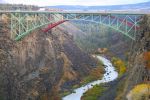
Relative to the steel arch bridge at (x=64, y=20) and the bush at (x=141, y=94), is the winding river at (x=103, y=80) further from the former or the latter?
the bush at (x=141, y=94)

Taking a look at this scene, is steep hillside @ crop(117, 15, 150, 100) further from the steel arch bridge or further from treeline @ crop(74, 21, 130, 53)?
treeline @ crop(74, 21, 130, 53)

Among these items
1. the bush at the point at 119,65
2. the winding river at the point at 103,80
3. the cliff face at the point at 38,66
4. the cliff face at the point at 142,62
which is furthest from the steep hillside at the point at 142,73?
the bush at the point at 119,65

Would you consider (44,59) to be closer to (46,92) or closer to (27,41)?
(27,41)

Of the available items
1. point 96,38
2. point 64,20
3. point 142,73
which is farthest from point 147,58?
point 96,38

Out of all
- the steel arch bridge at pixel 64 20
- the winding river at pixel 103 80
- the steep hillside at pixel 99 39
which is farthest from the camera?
the steep hillside at pixel 99 39

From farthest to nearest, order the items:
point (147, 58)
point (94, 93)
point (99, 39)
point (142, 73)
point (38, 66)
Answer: point (99, 39), point (38, 66), point (94, 93), point (147, 58), point (142, 73)

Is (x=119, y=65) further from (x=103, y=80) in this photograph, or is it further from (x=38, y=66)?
(x=38, y=66)

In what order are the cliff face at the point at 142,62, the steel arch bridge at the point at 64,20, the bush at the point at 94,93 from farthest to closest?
the bush at the point at 94,93
the steel arch bridge at the point at 64,20
the cliff face at the point at 142,62

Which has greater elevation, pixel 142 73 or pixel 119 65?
pixel 142 73
